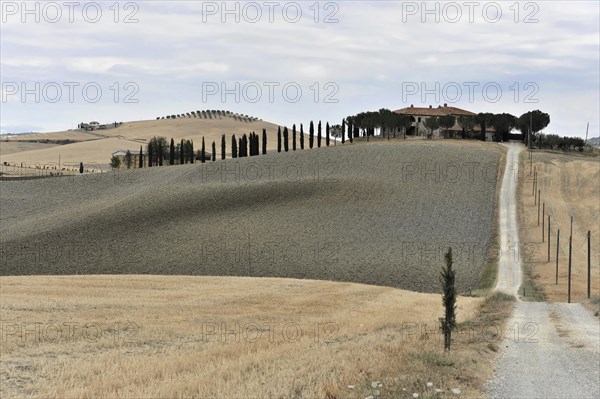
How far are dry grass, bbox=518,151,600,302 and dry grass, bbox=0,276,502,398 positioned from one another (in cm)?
1990

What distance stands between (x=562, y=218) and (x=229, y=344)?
264ft

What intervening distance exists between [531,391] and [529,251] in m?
62.4

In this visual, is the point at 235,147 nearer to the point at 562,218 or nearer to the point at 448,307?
the point at 562,218

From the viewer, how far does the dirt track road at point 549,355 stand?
1858 centimetres

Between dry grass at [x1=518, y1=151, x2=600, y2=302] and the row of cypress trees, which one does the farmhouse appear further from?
dry grass at [x1=518, y1=151, x2=600, y2=302]

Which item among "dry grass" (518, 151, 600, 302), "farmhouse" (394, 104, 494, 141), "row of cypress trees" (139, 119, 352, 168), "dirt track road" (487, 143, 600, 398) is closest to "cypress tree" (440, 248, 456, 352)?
"dirt track road" (487, 143, 600, 398)

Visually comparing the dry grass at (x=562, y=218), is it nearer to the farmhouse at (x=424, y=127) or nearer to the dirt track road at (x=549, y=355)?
the dirt track road at (x=549, y=355)

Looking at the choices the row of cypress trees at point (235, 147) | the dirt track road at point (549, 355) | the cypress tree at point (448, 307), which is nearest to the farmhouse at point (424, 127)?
the row of cypress trees at point (235, 147)

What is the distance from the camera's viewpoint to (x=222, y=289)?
49.4 meters

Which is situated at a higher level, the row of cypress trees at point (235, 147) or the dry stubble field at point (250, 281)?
the row of cypress trees at point (235, 147)

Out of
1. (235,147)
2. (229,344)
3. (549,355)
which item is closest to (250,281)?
(229,344)

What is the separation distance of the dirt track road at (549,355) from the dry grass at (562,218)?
17.3 meters

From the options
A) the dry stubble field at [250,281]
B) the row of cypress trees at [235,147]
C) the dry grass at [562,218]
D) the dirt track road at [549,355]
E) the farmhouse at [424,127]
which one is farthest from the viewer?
the farmhouse at [424,127]

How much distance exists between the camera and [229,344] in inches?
970
